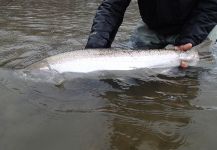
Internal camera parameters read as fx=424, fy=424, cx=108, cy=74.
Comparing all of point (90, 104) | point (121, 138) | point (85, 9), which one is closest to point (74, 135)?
point (121, 138)

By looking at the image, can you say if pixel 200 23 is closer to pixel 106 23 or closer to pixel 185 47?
pixel 185 47

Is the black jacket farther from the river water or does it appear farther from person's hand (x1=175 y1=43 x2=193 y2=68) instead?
the river water

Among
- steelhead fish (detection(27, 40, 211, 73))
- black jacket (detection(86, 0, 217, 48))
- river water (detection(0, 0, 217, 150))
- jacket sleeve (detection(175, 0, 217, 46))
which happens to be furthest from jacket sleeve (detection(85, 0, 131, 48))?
jacket sleeve (detection(175, 0, 217, 46))

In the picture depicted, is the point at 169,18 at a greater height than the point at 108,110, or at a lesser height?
greater

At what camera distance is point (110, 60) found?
16.5 ft

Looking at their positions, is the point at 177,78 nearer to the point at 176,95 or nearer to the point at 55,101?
the point at 176,95

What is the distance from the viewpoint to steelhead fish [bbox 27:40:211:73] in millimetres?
4965

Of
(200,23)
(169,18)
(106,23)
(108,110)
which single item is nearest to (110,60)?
(108,110)

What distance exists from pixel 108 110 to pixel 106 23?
1.75 meters

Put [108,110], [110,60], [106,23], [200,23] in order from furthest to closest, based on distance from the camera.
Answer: [106,23], [200,23], [110,60], [108,110]

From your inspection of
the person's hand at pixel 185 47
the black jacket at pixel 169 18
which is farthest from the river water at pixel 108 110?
the black jacket at pixel 169 18

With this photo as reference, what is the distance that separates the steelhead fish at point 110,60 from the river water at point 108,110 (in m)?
0.19

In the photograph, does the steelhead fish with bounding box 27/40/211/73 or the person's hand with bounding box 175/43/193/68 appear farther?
the person's hand with bounding box 175/43/193/68

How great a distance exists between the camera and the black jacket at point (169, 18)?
560 centimetres
